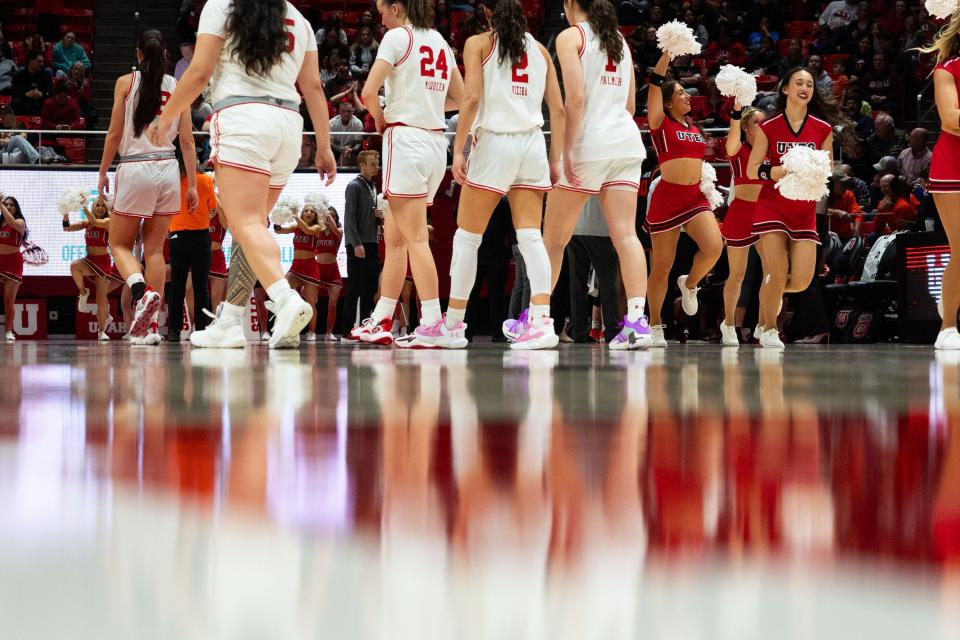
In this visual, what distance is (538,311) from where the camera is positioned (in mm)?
5672

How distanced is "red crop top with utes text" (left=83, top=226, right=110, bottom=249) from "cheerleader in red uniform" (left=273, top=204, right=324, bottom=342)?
1686 mm

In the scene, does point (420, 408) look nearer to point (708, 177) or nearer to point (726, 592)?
point (726, 592)

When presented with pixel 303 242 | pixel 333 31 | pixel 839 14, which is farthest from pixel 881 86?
pixel 303 242

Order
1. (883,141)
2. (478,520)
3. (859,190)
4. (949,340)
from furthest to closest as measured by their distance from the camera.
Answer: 1. (883,141)
2. (859,190)
3. (949,340)
4. (478,520)

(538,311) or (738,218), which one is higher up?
A: (738,218)

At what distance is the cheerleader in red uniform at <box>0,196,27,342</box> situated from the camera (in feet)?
38.1

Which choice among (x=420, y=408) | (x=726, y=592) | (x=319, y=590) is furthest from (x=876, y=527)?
(x=420, y=408)

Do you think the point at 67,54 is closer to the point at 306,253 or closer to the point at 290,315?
the point at 306,253

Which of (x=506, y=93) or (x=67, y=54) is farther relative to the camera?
(x=67, y=54)

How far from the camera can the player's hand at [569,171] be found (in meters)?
6.00

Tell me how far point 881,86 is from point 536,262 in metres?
11.6

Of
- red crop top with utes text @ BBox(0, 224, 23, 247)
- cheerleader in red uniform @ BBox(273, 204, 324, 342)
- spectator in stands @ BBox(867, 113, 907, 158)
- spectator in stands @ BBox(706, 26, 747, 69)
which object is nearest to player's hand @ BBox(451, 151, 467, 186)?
cheerleader in red uniform @ BBox(273, 204, 324, 342)

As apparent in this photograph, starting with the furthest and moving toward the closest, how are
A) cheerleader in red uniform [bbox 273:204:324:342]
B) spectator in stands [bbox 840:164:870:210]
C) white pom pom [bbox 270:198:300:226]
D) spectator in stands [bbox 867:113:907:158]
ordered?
spectator in stands [bbox 867:113:907:158]
spectator in stands [bbox 840:164:870:210]
cheerleader in red uniform [bbox 273:204:324:342]
white pom pom [bbox 270:198:300:226]

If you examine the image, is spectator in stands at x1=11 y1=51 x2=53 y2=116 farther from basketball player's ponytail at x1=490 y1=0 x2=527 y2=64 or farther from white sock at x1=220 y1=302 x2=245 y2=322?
basketball player's ponytail at x1=490 y1=0 x2=527 y2=64
